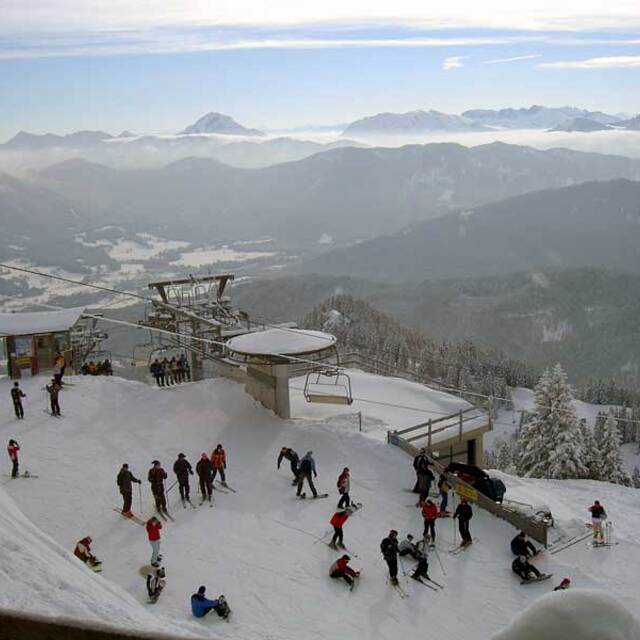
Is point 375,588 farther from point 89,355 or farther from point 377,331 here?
point 377,331

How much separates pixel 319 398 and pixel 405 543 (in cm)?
981

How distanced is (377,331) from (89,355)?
4426 inches

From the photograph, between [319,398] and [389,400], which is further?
[389,400]

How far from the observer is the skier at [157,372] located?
27875mm

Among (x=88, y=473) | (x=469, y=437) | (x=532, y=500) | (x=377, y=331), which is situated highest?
(x=88, y=473)

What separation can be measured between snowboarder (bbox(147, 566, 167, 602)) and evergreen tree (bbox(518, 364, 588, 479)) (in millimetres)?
38320

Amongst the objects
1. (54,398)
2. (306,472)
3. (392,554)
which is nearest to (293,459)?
(306,472)

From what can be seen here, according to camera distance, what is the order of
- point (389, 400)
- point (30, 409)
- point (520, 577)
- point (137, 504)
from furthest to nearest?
point (389, 400) → point (30, 409) → point (137, 504) → point (520, 577)

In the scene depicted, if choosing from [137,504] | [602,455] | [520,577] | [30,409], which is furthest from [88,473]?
[602,455]

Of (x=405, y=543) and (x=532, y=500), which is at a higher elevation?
(x=405, y=543)

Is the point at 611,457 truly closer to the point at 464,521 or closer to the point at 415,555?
the point at 464,521

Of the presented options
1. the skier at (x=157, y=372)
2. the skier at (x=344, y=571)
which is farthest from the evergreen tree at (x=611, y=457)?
the skier at (x=344, y=571)

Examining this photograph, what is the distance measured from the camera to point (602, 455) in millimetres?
55656

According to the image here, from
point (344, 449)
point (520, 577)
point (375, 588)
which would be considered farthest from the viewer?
point (344, 449)
